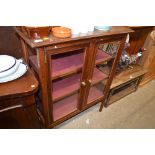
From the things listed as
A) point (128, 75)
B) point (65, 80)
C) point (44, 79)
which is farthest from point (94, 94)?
point (44, 79)

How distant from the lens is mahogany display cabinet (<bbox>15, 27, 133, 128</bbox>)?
0.83 metres

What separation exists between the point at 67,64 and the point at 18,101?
507mm

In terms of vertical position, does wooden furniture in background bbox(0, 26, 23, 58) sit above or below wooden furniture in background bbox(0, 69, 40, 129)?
above

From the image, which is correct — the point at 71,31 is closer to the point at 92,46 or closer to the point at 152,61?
the point at 92,46

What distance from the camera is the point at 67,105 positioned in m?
1.49

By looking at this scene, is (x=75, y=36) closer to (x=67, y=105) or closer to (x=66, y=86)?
(x=66, y=86)

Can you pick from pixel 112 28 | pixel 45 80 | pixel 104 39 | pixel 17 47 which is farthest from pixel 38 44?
pixel 112 28

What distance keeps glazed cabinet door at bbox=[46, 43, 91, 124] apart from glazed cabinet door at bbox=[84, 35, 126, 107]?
0.28 ft

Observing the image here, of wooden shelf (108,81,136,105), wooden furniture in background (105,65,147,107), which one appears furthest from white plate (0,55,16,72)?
wooden shelf (108,81,136,105)

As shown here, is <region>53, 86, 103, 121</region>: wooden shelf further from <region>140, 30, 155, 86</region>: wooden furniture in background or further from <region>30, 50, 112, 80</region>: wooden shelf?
<region>140, 30, 155, 86</region>: wooden furniture in background

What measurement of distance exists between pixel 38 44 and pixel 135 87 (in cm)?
185

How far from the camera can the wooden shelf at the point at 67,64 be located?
40.6 inches

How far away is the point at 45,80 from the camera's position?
929 millimetres

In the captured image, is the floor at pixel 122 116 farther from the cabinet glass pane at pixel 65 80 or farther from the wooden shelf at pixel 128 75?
the wooden shelf at pixel 128 75
